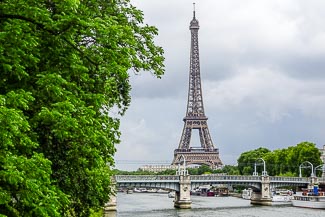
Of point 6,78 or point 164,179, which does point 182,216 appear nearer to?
point 164,179

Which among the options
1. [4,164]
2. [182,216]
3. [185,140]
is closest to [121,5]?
[4,164]

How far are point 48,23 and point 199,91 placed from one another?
149 meters

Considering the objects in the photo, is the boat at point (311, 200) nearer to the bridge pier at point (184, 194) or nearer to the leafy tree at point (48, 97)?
the bridge pier at point (184, 194)

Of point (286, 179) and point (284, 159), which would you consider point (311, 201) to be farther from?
point (284, 159)

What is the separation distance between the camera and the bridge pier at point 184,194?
79125 millimetres

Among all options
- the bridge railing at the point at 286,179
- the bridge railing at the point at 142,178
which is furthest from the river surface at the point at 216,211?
the bridge railing at the point at 286,179

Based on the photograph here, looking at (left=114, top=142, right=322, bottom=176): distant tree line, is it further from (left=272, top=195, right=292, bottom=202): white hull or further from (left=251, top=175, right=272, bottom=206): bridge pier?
(left=251, top=175, right=272, bottom=206): bridge pier

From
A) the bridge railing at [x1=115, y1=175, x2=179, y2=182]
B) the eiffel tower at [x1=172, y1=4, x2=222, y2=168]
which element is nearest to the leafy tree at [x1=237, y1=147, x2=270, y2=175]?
the eiffel tower at [x1=172, y1=4, x2=222, y2=168]

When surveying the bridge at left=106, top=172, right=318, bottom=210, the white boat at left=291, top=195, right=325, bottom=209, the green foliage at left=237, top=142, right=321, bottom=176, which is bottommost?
the white boat at left=291, top=195, right=325, bottom=209

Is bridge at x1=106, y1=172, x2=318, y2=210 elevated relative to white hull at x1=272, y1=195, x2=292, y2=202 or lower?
elevated

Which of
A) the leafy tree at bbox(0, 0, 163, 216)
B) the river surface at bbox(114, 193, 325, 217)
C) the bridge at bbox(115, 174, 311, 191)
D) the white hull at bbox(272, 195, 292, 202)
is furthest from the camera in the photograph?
the white hull at bbox(272, 195, 292, 202)

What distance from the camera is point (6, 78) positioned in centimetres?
1100

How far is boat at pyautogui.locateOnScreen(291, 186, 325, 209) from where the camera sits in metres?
78.2

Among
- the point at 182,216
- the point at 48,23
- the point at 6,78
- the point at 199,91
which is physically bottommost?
the point at 182,216
